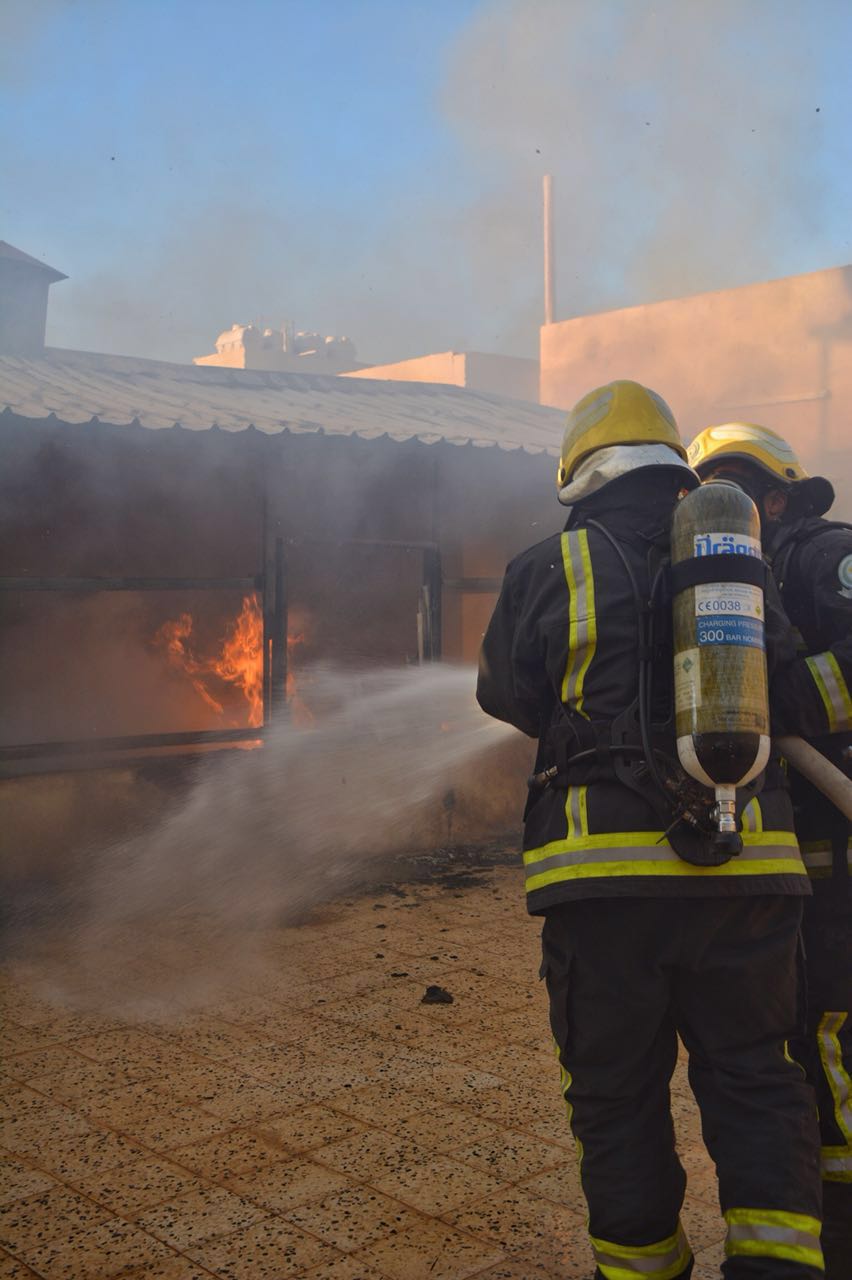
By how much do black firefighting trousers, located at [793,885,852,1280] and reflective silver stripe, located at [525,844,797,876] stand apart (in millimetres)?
533

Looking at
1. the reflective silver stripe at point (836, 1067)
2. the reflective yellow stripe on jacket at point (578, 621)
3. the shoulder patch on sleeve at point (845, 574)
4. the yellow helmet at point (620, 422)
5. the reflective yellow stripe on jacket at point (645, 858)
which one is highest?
the yellow helmet at point (620, 422)

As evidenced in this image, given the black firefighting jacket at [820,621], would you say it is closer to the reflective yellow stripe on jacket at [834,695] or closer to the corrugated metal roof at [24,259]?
the reflective yellow stripe on jacket at [834,695]

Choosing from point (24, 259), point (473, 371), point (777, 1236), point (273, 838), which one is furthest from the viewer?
point (473, 371)

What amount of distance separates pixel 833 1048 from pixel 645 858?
2.90 feet

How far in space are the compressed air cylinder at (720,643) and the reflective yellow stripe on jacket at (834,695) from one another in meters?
0.31

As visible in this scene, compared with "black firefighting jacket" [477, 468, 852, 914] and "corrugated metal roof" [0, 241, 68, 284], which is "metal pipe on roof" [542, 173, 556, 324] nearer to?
"corrugated metal roof" [0, 241, 68, 284]

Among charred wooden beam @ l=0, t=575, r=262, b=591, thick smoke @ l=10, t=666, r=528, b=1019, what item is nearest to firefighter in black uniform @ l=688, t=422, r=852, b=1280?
thick smoke @ l=10, t=666, r=528, b=1019

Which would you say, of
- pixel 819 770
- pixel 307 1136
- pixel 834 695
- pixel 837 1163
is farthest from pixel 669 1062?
pixel 307 1136

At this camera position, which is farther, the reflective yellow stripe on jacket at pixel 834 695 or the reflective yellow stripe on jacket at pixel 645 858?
the reflective yellow stripe on jacket at pixel 834 695

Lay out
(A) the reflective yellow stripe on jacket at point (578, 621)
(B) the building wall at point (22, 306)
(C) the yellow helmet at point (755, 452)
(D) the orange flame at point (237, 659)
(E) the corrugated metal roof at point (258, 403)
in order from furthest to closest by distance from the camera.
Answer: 1. (B) the building wall at point (22, 306)
2. (D) the orange flame at point (237, 659)
3. (E) the corrugated metal roof at point (258, 403)
4. (C) the yellow helmet at point (755, 452)
5. (A) the reflective yellow stripe on jacket at point (578, 621)

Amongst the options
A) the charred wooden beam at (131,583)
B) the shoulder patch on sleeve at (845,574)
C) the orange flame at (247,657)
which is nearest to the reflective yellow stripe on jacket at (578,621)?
the shoulder patch on sleeve at (845,574)

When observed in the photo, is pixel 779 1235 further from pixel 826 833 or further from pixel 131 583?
pixel 131 583

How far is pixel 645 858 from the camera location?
249 cm

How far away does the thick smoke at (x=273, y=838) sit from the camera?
580 centimetres
